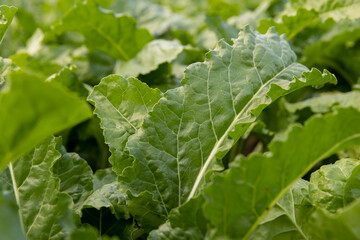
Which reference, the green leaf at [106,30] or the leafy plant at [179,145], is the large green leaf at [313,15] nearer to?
the leafy plant at [179,145]

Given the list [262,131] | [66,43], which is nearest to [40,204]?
[262,131]

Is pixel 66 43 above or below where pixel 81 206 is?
below

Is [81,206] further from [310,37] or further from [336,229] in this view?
[310,37]


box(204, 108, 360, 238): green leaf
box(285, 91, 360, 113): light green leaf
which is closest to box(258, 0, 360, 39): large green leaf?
box(285, 91, 360, 113): light green leaf

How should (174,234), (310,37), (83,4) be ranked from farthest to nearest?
(310,37) → (83,4) → (174,234)

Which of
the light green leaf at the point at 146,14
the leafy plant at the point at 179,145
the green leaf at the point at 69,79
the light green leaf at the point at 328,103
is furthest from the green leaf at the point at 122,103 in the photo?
the light green leaf at the point at 146,14

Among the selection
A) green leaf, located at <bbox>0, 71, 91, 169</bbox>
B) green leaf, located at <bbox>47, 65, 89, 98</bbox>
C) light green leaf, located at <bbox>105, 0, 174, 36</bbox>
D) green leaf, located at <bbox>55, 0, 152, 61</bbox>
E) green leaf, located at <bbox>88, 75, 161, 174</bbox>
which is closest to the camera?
green leaf, located at <bbox>0, 71, 91, 169</bbox>

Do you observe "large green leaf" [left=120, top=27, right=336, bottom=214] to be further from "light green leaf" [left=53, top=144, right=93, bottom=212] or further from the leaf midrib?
"light green leaf" [left=53, top=144, right=93, bottom=212]

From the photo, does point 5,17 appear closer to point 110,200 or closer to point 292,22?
point 110,200
